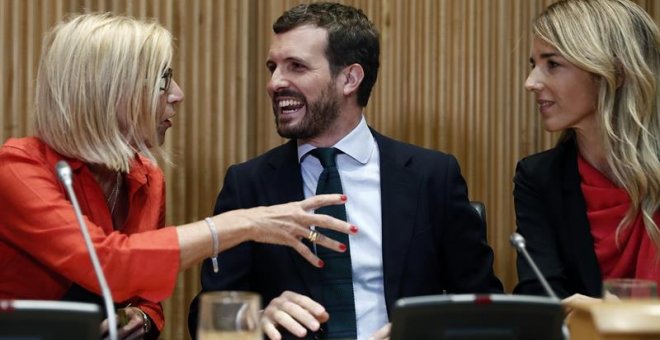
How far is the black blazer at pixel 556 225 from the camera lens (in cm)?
312

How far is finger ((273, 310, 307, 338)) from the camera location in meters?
2.59

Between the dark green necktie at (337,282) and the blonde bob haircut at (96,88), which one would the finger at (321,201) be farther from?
the blonde bob haircut at (96,88)

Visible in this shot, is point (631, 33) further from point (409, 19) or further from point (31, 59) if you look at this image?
point (31, 59)

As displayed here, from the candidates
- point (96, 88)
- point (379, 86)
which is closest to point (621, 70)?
point (379, 86)

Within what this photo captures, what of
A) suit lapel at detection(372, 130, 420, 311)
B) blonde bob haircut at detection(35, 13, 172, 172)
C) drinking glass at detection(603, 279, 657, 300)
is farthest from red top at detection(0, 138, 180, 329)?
drinking glass at detection(603, 279, 657, 300)

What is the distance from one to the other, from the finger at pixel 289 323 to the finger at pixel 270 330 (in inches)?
0.8

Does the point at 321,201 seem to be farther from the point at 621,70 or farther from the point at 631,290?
the point at 621,70

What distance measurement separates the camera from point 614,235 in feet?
10.3

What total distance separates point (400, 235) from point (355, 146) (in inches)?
12.8

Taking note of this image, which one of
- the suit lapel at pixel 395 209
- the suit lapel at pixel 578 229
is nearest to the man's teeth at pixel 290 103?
the suit lapel at pixel 395 209

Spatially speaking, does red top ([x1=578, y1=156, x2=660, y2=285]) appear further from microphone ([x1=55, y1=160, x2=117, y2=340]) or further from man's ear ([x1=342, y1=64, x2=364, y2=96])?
microphone ([x1=55, y1=160, x2=117, y2=340])

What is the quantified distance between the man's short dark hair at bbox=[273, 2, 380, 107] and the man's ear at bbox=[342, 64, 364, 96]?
0.05ft

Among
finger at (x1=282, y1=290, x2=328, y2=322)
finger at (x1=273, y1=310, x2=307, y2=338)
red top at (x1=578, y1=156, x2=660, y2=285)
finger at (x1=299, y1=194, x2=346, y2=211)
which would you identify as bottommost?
finger at (x1=273, y1=310, x2=307, y2=338)

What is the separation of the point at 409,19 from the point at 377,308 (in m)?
1.31
